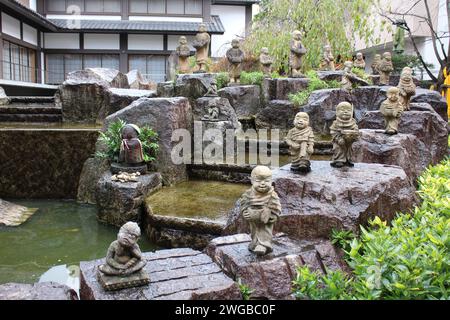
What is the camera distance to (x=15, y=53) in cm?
1842

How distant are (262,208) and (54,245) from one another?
375 centimetres

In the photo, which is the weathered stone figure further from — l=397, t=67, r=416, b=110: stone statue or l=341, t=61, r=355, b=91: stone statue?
l=341, t=61, r=355, b=91: stone statue

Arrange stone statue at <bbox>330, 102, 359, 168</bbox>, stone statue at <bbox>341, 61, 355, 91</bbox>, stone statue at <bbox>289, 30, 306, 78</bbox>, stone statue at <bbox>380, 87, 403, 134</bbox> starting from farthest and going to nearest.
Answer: stone statue at <bbox>289, 30, 306, 78</bbox> → stone statue at <bbox>341, 61, 355, 91</bbox> → stone statue at <bbox>380, 87, 403, 134</bbox> → stone statue at <bbox>330, 102, 359, 168</bbox>

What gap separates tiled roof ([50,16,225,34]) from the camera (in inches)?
826

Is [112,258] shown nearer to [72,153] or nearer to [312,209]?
[312,209]

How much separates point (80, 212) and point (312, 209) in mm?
4934

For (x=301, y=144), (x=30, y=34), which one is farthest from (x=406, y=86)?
(x=30, y=34)

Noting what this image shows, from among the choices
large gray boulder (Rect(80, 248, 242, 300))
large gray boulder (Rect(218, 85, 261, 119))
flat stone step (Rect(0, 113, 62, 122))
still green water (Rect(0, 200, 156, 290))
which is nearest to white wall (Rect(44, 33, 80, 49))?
flat stone step (Rect(0, 113, 62, 122))

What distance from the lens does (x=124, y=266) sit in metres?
3.45

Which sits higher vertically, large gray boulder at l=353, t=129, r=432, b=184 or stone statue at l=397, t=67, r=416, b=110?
stone statue at l=397, t=67, r=416, b=110

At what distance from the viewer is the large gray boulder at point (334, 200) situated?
447cm

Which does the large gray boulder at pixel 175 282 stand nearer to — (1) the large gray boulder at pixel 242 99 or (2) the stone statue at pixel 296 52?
(1) the large gray boulder at pixel 242 99

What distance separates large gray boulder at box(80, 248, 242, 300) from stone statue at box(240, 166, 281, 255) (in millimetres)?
472
